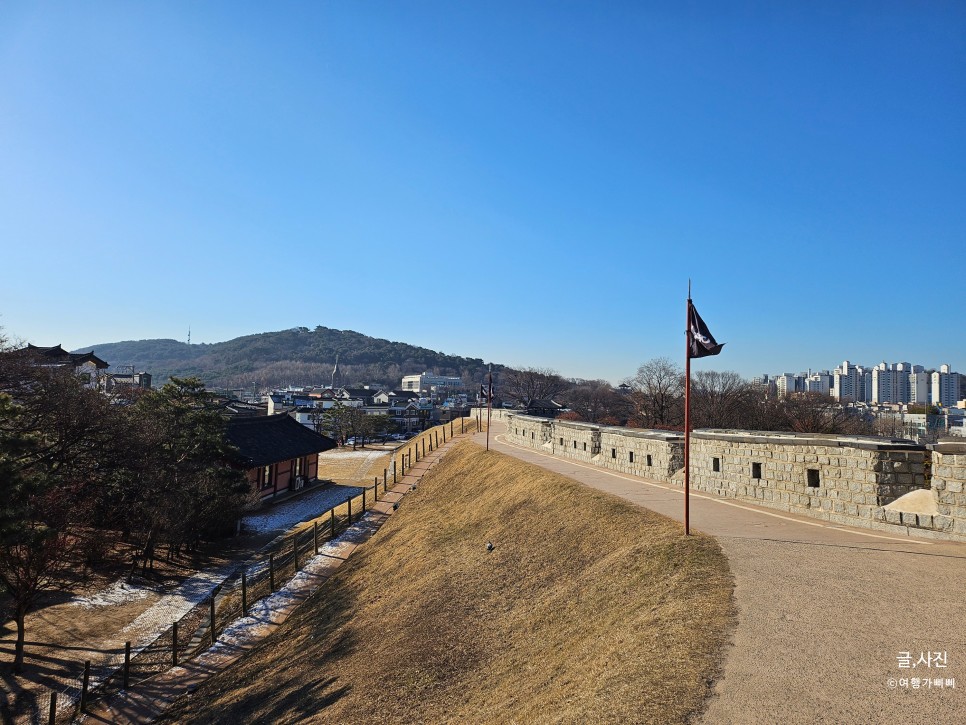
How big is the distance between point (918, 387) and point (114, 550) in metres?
157

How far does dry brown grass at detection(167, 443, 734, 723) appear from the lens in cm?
673

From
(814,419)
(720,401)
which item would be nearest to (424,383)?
(720,401)

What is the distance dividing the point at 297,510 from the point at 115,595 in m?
11.5

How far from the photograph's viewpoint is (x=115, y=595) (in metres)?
18.8

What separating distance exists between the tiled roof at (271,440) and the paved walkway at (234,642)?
11.2 m

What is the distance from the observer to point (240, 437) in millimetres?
31719

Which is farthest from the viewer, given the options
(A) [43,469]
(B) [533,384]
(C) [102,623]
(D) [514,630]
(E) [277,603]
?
(B) [533,384]

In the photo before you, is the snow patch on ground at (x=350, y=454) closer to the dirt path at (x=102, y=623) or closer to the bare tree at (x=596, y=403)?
the dirt path at (x=102, y=623)

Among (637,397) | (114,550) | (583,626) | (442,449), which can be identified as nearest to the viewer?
(583,626)

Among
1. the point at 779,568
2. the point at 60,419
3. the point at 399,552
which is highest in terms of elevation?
the point at 60,419

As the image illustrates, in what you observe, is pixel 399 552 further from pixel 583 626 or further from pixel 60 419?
pixel 60 419

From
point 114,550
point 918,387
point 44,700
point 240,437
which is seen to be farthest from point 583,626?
point 918,387

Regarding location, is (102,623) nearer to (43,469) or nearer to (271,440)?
(43,469)

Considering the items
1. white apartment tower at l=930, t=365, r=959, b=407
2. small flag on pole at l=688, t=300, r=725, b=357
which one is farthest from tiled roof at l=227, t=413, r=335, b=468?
white apartment tower at l=930, t=365, r=959, b=407
